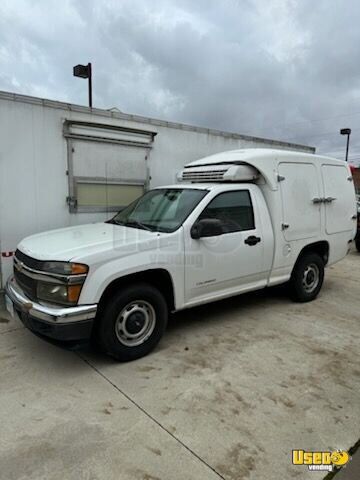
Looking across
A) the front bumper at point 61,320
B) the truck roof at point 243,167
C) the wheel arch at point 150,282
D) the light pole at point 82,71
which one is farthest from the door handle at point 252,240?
the light pole at point 82,71

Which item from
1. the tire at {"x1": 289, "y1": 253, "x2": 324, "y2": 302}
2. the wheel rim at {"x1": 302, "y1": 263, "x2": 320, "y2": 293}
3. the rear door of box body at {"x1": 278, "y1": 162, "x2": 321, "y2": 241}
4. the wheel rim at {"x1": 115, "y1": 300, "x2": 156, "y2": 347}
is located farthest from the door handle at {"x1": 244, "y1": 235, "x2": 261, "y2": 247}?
the wheel rim at {"x1": 115, "y1": 300, "x2": 156, "y2": 347}

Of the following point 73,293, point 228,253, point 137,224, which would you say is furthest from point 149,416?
point 137,224

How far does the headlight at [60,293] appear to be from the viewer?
3.19 metres

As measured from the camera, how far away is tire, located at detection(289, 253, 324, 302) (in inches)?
213

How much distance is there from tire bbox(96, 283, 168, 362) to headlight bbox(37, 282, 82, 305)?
0.36 meters

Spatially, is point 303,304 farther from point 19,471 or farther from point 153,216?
point 19,471

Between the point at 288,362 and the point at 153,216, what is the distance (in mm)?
2243

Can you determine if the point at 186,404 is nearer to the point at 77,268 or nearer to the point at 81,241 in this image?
the point at 77,268

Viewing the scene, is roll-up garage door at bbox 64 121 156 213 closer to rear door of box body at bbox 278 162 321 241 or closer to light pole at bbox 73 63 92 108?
rear door of box body at bbox 278 162 321 241

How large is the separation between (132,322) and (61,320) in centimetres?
74

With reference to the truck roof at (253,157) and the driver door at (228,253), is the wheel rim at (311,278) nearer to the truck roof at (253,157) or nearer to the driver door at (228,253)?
the driver door at (228,253)

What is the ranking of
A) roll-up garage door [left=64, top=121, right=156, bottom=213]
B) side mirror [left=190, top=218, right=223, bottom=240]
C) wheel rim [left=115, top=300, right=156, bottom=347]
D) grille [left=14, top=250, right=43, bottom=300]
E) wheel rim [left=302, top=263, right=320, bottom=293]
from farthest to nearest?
wheel rim [left=302, top=263, right=320, bottom=293] → roll-up garage door [left=64, top=121, right=156, bottom=213] → side mirror [left=190, top=218, right=223, bottom=240] → wheel rim [left=115, top=300, right=156, bottom=347] → grille [left=14, top=250, right=43, bottom=300]

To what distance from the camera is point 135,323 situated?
3629mm

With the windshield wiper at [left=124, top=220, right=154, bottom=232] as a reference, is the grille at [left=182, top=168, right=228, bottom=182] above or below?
above
